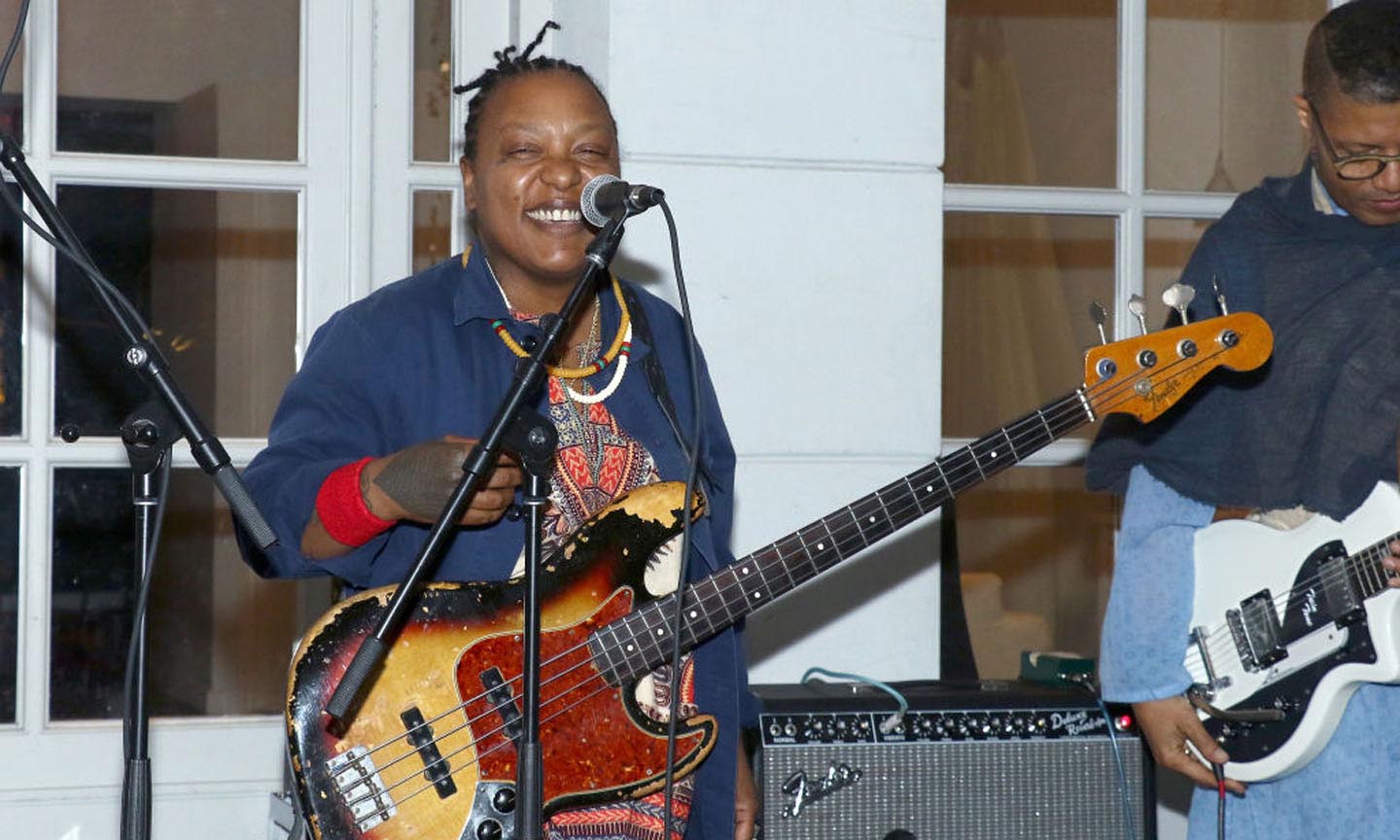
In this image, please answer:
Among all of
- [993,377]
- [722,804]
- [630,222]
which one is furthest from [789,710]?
[993,377]

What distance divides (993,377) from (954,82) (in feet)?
1.90

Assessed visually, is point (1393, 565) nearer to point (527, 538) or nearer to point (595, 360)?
point (595, 360)

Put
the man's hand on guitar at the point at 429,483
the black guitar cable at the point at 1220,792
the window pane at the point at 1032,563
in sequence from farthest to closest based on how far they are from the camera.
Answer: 1. the window pane at the point at 1032,563
2. the black guitar cable at the point at 1220,792
3. the man's hand on guitar at the point at 429,483

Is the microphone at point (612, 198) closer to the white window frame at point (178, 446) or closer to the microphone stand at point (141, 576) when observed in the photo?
the microphone stand at point (141, 576)

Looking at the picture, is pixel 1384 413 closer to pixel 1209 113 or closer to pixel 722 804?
pixel 722 804

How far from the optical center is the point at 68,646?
9.50ft

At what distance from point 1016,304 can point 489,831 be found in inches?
68.4

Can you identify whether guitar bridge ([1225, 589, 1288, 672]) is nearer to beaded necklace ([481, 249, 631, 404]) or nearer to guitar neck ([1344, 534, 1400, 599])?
guitar neck ([1344, 534, 1400, 599])

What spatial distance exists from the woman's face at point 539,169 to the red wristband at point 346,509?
1.29 feet

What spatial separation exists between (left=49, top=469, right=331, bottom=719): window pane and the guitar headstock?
1384 mm

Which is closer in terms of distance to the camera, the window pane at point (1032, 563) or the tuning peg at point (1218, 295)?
the tuning peg at point (1218, 295)

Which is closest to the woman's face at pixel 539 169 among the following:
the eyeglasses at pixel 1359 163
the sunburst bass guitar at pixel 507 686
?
the sunburst bass guitar at pixel 507 686

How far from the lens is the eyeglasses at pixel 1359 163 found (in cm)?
236

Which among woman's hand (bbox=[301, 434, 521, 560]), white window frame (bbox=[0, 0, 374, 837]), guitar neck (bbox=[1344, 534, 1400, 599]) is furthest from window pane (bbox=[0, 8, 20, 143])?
guitar neck (bbox=[1344, 534, 1400, 599])
